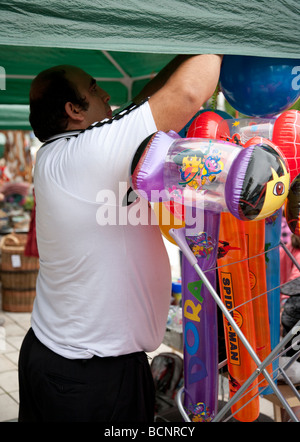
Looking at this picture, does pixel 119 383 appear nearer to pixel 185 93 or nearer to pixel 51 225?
pixel 51 225

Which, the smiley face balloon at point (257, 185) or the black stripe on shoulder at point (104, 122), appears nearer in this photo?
the smiley face balloon at point (257, 185)

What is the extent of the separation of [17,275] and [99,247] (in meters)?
4.28

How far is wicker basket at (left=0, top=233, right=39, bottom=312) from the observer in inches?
215

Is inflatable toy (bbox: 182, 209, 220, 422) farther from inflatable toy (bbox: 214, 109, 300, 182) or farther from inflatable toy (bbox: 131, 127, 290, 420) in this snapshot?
inflatable toy (bbox: 214, 109, 300, 182)

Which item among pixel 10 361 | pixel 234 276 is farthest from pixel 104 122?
pixel 10 361

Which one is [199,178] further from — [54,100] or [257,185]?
[54,100]

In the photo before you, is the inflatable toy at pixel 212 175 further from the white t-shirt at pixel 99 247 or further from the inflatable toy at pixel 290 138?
the inflatable toy at pixel 290 138

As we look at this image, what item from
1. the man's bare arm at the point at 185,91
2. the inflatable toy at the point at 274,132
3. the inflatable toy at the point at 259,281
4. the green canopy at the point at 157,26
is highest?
the green canopy at the point at 157,26

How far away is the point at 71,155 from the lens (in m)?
1.47

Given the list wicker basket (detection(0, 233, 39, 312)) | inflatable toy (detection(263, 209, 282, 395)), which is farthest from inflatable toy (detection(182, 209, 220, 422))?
wicker basket (detection(0, 233, 39, 312))

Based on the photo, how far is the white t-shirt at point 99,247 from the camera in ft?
4.67

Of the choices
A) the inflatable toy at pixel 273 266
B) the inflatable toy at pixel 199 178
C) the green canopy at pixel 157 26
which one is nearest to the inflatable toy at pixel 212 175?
the inflatable toy at pixel 199 178

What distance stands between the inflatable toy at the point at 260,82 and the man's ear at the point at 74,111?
539 mm

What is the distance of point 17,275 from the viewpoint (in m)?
5.50
